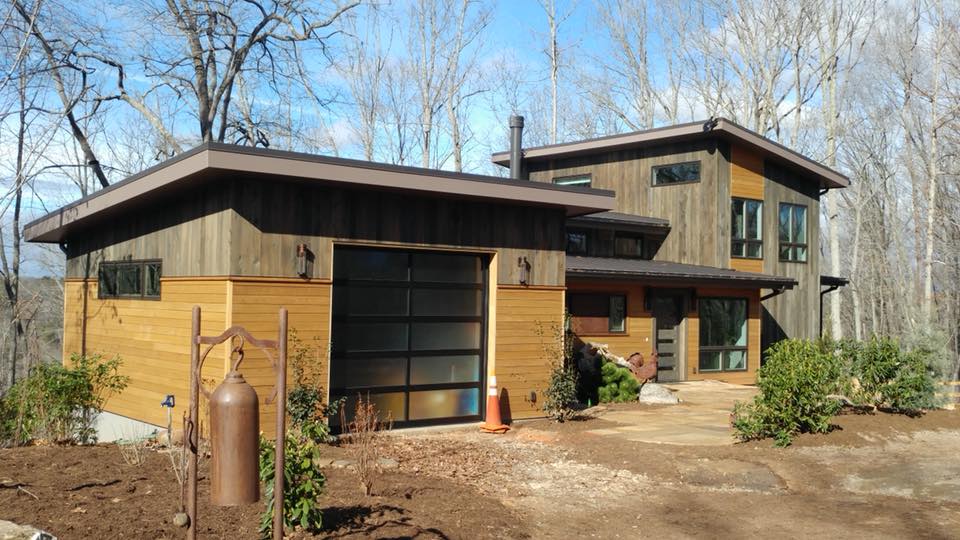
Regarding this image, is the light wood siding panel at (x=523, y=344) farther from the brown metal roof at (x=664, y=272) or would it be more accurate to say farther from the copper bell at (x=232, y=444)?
the copper bell at (x=232, y=444)

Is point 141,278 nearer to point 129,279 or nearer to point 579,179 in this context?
point 129,279

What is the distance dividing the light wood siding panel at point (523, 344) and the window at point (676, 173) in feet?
Result: 31.5

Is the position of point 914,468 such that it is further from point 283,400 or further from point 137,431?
point 137,431

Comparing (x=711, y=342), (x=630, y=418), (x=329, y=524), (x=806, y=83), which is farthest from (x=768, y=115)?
(x=329, y=524)

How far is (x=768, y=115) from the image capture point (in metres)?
33.9

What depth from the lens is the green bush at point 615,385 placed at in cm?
A: 1590

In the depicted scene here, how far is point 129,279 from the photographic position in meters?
13.4

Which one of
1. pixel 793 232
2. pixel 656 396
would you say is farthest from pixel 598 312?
pixel 793 232

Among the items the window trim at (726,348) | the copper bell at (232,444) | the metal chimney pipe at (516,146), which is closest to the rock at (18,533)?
the copper bell at (232,444)

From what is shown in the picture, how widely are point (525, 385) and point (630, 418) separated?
6.64 feet

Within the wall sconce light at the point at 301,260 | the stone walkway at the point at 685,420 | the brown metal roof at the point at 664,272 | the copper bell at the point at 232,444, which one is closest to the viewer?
the copper bell at the point at 232,444

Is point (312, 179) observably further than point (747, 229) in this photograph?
No

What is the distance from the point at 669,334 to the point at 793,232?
6144mm

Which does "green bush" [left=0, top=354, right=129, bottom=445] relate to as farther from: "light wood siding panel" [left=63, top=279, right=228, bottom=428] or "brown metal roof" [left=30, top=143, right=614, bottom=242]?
"brown metal roof" [left=30, top=143, right=614, bottom=242]
